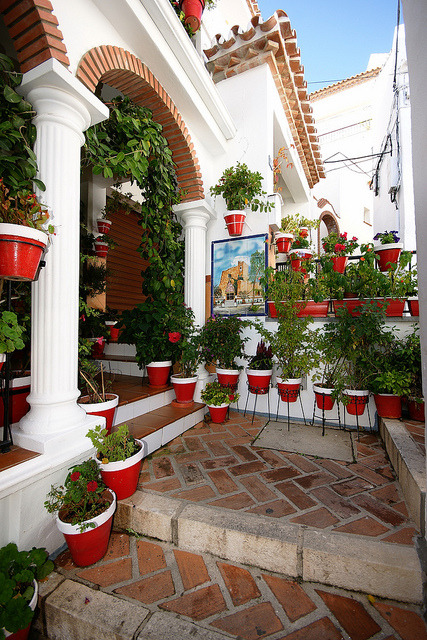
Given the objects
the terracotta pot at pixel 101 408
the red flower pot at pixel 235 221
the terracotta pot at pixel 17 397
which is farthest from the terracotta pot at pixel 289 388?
the terracotta pot at pixel 17 397

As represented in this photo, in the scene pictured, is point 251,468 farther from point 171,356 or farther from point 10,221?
point 10,221

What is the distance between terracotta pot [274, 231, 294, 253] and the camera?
511cm

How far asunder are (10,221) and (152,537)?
2.17 metres

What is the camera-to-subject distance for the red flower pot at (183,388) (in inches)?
153

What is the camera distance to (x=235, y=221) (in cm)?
425

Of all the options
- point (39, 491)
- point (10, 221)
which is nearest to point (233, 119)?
point (10, 221)

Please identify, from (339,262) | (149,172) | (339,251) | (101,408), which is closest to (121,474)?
(101,408)

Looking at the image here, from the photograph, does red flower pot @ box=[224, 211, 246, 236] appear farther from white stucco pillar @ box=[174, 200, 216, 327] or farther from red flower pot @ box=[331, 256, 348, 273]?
red flower pot @ box=[331, 256, 348, 273]

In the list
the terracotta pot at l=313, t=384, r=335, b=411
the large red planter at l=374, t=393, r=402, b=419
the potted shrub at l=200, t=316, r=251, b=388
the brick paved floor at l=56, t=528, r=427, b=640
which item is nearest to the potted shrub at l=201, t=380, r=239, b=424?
the potted shrub at l=200, t=316, r=251, b=388

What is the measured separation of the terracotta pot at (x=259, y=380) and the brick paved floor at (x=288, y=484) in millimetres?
688

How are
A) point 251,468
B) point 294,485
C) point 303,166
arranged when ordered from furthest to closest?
point 303,166 → point 251,468 → point 294,485

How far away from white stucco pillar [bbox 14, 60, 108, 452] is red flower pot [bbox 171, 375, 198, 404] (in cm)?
182

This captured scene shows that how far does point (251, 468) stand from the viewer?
2.63 metres

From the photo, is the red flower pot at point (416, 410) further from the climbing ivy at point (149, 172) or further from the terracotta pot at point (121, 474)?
the climbing ivy at point (149, 172)
